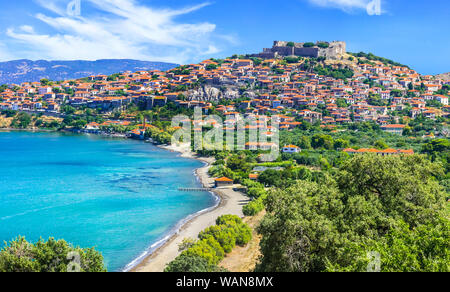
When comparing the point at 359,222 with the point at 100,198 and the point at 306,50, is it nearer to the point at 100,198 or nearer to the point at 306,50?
the point at 100,198

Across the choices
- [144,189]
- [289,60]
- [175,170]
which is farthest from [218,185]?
[289,60]

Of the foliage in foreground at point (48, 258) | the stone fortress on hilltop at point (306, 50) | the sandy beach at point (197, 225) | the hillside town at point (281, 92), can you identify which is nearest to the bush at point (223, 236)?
the sandy beach at point (197, 225)

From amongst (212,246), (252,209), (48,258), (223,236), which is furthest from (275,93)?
(48,258)

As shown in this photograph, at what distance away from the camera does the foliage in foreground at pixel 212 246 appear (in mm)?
11422

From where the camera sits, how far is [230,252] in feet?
49.2

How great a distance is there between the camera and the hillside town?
187ft

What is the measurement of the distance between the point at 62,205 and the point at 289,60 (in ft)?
212

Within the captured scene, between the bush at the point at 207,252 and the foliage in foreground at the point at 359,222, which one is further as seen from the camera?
the bush at the point at 207,252

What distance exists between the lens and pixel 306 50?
265 feet

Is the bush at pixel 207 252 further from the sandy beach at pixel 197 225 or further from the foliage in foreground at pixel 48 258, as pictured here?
the foliage in foreground at pixel 48 258

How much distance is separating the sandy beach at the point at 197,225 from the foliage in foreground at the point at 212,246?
37.3 inches

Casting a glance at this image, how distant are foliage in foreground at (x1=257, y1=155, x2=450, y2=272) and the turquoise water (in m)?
8.06
